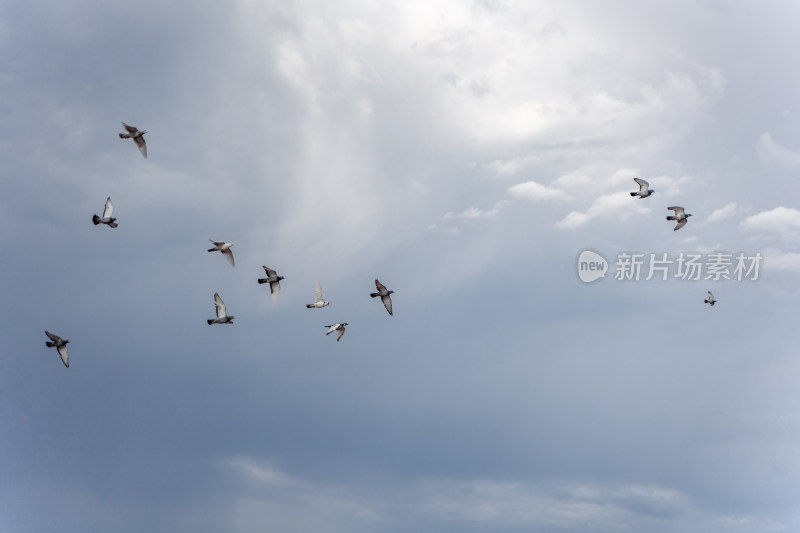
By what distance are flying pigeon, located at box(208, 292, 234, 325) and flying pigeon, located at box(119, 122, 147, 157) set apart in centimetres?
1848

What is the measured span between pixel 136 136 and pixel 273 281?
22406mm

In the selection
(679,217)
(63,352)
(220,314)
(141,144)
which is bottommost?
(63,352)

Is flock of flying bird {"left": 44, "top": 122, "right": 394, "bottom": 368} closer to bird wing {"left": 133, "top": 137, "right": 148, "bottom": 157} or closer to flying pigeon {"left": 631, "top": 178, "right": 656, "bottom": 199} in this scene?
bird wing {"left": 133, "top": 137, "right": 148, "bottom": 157}

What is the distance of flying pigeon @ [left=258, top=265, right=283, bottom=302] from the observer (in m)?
88.1

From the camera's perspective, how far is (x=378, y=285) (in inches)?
3354

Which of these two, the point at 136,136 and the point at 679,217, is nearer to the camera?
the point at 136,136

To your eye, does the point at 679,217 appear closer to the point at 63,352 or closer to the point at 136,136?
the point at 136,136

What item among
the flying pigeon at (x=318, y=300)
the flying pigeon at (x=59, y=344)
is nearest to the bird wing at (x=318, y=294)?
the flying pigeon at (x=318, y=300)

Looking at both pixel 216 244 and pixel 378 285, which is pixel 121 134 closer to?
pixel 216 244

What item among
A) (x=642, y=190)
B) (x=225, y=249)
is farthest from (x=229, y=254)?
(x=642, y=190)

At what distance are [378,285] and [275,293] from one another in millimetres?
12794

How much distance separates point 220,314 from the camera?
294 ft

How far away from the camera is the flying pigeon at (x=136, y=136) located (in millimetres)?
83688

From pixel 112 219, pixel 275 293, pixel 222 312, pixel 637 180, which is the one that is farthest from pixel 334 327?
pixel 637 180
